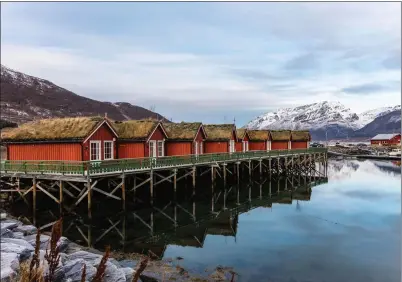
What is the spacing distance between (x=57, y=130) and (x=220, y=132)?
1997 centimetres

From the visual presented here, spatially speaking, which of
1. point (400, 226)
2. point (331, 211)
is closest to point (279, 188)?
point (331, 211)

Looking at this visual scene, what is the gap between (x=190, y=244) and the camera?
18953 millimetres

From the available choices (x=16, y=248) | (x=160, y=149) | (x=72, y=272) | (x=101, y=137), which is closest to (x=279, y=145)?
(x=160, y=149)

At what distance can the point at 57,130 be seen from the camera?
26344mm

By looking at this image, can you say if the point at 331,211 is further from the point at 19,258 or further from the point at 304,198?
the point at 19,258

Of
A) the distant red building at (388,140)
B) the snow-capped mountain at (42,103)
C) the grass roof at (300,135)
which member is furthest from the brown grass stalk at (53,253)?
the distant red building at (388,140)

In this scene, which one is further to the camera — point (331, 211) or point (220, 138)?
point (220, 138)

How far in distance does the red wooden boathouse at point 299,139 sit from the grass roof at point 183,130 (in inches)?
1025

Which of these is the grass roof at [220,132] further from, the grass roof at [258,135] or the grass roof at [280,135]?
the grass roof at [280,135]

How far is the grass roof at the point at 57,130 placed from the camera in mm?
25234

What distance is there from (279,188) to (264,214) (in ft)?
41.1

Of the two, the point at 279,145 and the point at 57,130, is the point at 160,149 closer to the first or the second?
the point at 57,130

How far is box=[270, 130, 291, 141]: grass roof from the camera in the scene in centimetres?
5419

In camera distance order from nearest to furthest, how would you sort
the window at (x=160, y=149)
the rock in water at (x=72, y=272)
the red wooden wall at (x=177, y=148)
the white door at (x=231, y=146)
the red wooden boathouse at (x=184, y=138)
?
the rock in water at (x=72, y=272) < the window at (x=160, y=149) < the red wooden wall at (x=177, y=148) < the red wooden boathouse at (x=184, y=138) < the white door at (x=231, y=146)
